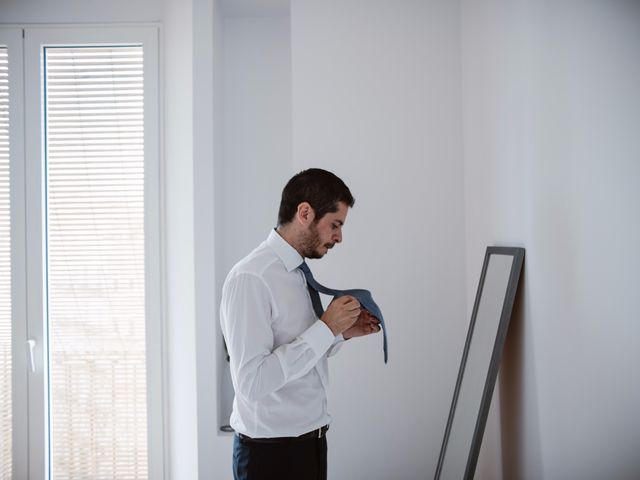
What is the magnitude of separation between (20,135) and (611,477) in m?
3.07

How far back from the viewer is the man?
150cm

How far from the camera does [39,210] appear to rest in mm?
2877

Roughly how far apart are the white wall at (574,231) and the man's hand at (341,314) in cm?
60

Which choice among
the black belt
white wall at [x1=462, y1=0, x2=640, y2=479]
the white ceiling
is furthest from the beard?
the white ceiling

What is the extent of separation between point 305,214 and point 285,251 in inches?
5.2

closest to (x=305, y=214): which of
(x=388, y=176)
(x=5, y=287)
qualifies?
(x=388, y=176)

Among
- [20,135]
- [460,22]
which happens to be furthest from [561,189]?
[20,135]

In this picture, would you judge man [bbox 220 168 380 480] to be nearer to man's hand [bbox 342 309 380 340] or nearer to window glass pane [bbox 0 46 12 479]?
man's hand [bbox 342 309 380 340]

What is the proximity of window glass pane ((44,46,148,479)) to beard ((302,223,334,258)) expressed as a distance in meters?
1.54

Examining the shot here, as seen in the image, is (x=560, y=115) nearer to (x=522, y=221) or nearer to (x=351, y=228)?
(x=522, y=221)

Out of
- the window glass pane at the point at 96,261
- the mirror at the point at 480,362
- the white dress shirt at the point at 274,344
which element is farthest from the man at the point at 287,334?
the window glass pane at the point at 96,261

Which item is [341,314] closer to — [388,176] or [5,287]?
[388,176]

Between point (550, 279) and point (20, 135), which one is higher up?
point (20, 135)

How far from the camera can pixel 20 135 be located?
2869mm
